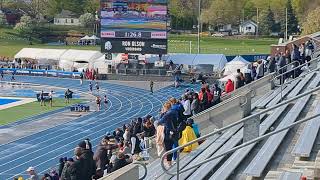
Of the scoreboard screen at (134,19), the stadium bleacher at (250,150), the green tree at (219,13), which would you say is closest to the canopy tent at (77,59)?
the scoreboard screen at (134,19)

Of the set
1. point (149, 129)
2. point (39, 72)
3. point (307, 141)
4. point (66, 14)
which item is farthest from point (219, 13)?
point (307, 141)

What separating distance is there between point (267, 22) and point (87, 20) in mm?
27726

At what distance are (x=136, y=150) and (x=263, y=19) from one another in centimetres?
8713

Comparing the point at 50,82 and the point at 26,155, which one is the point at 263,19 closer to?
the point at 50,82

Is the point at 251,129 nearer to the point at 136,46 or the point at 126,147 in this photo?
the point at 126,147

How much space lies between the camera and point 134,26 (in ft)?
144

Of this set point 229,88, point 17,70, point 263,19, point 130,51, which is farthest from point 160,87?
point 263,19

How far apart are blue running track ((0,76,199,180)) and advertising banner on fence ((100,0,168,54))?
3062mm

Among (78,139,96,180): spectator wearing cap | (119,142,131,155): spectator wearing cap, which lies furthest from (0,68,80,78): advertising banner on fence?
(78,139,96,180): spectator wearing cap

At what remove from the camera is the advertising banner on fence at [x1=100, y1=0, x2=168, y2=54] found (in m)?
43.3

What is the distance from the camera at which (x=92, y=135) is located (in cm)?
2867

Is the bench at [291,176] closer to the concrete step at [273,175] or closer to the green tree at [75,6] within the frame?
the concrete step at [273,175]

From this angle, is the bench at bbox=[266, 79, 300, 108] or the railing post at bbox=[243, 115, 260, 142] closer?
the railing post at bbox=[243, 115, 260, 142]

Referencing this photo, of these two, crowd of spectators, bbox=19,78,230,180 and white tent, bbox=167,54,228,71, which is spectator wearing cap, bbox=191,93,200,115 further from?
white tent, bbox=167,54,228,71
